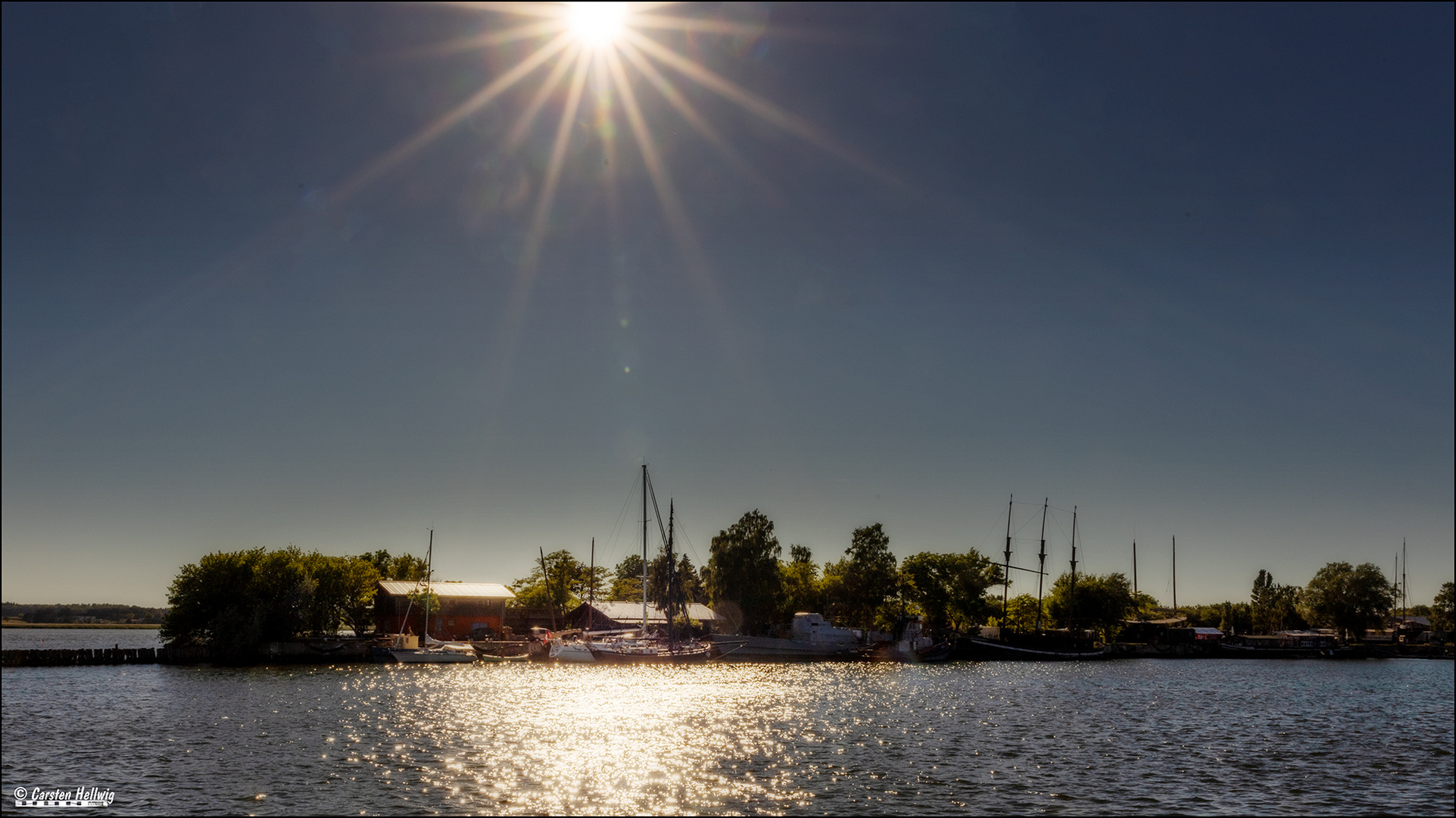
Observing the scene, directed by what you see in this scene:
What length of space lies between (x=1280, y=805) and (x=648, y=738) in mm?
26273

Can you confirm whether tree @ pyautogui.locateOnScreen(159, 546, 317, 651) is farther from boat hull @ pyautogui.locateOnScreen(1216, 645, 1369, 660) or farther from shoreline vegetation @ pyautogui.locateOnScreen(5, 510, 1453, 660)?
boat hull @ pyautogui.locateOnScreen(1216, 645, 1369, 660)

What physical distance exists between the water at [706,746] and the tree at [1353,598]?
96.9m

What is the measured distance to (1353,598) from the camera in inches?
6289

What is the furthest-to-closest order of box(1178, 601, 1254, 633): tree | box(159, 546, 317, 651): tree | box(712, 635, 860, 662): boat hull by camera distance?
box(1178, 601, 1254, 633): tree → box(712, 635, 860, 662): boat hull → box(159, 546, 317, 651): tree

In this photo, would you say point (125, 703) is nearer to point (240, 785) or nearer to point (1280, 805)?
point (240, 785)

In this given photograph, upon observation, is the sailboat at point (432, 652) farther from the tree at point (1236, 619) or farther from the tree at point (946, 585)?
the tree at point (1236, 619)

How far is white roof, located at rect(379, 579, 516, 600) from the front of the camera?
110 metres

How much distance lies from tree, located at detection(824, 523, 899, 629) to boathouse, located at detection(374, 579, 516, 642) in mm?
53107

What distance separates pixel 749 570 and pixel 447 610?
41667mm

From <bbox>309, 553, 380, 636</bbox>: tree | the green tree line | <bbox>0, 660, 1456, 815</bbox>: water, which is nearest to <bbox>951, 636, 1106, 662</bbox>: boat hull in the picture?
<bbox>0, 660, 1456, 815</bbox>: water

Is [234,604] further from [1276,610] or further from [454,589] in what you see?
[1276,610]

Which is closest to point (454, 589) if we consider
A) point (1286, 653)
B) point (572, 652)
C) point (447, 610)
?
point (447, 610)

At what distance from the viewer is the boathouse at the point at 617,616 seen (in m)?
125

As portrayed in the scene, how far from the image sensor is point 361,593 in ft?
356
